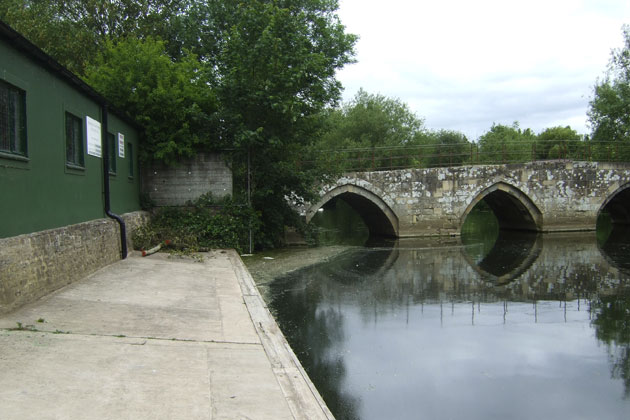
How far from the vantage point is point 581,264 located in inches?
591

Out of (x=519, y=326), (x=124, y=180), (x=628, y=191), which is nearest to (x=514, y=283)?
(x=519, y=326)

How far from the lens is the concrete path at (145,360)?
12.1 feet

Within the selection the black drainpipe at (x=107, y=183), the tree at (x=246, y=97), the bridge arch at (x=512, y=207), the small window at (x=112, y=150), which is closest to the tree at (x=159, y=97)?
the tree at (x=246, y=97)

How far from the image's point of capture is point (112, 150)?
11695mm

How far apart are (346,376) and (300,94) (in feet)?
35.8

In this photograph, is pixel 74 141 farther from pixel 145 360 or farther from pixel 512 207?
pixel 512 207

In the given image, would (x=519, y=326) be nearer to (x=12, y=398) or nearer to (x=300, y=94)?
(x=12, y=398)

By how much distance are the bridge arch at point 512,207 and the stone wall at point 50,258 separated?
17972 millimetres

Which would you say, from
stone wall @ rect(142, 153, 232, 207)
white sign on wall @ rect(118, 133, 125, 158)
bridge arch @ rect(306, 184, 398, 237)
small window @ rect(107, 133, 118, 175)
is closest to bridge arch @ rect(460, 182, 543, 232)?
bridge arch @ rect(306, 184, 398, 237)

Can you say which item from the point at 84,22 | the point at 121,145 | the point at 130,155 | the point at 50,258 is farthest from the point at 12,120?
the point at 84,22

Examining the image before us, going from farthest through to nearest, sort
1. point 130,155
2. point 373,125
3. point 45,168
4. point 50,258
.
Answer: point 373,125 → point 130,155 → point 45,168 → point 50,258

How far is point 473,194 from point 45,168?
1976cm

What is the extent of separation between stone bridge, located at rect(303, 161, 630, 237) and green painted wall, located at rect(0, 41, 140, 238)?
1284 centimetres

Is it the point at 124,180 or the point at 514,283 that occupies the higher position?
the point at 124,180
